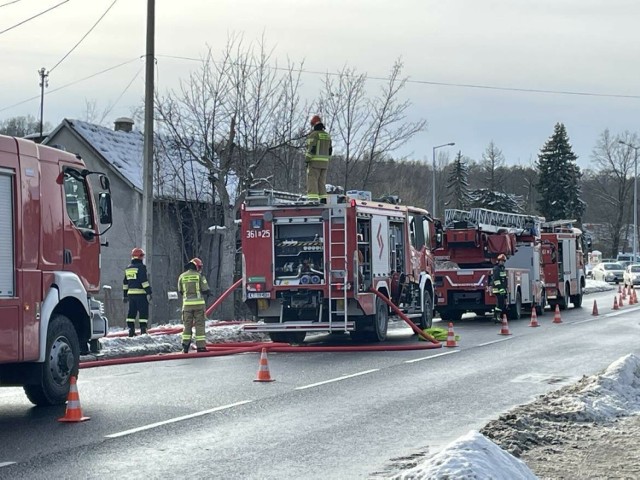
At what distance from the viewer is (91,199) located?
40.8 feet

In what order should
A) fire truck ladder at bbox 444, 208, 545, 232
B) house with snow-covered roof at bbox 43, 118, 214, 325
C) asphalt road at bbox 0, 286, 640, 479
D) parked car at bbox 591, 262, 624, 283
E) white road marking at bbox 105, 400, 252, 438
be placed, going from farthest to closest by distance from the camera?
parked car at bbox 591, 262, 624, 283 → house with snow-covered roof at bbox 43, 118, 214, 325 → fire truck ladder at bbox 444, 208, 545, 232 → white road marking at bbox 105, 400, 252, 438 → asphalt road at bbox 0, 286, 640, 479

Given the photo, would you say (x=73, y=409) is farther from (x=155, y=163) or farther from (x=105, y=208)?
(x=155, y=163)

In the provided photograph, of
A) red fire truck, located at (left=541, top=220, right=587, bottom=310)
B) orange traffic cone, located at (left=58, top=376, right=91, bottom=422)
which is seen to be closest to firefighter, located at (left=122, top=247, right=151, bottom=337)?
orange traffic cone, located at (left=58, top=376, right=91, bottom=422)

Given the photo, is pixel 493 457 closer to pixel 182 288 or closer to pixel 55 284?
pixel 55 284

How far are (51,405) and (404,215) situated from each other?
11273 millimetres

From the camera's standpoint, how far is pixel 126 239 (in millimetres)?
37969

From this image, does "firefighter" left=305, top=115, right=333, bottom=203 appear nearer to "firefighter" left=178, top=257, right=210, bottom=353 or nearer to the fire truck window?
"firefighter" left=178, top=257, right=210, bottom=353

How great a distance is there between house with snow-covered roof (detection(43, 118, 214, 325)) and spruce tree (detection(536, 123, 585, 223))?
45.7 m

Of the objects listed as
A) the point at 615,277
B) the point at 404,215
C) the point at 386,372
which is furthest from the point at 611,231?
the point at 386,372

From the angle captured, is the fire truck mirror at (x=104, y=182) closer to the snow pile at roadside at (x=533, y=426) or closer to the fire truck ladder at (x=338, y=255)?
the snow pile at roadside at (x=533, y=426)

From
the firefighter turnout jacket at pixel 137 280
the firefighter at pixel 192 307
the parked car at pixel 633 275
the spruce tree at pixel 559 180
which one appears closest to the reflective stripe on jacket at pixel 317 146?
the firefighter at pixel 192 307

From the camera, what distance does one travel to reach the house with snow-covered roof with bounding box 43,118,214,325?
30969 mm

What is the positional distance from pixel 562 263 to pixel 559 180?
5038 centimetres

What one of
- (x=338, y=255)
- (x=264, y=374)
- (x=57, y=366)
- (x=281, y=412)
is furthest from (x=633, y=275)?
(x=57, y=366)
